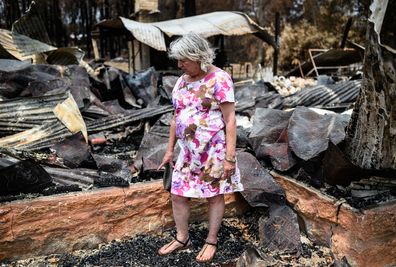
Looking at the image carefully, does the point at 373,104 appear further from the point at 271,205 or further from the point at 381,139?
the point at 271,205

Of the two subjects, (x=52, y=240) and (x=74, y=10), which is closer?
(x=52, y=240)

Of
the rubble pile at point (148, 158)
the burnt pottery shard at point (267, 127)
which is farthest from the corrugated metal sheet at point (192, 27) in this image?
the burnt pottery shard at point (267, 127)

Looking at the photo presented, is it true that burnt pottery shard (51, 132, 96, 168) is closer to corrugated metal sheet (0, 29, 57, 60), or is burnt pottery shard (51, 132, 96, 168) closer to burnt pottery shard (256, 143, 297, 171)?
burnt pottery shard (256, 143, 297, 171)

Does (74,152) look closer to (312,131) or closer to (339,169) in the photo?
(312,131)

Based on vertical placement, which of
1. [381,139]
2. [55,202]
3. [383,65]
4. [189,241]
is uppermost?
[383,65]

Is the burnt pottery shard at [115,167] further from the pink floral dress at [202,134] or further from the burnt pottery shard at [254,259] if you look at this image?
the burnt pottery shard at [254,259]

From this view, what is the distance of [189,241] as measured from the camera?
3.04 metres

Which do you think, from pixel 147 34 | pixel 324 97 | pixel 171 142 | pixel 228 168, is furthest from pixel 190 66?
pixel 147 34

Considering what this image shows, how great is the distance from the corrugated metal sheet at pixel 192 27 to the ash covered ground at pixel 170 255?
6491 mm

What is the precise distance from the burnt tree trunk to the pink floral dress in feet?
3.24

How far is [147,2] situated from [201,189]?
1047 cm

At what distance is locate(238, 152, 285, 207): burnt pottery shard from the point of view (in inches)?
129

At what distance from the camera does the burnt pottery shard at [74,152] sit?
11.4 ft

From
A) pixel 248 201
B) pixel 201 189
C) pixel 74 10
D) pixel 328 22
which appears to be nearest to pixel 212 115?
pixel 201 189
